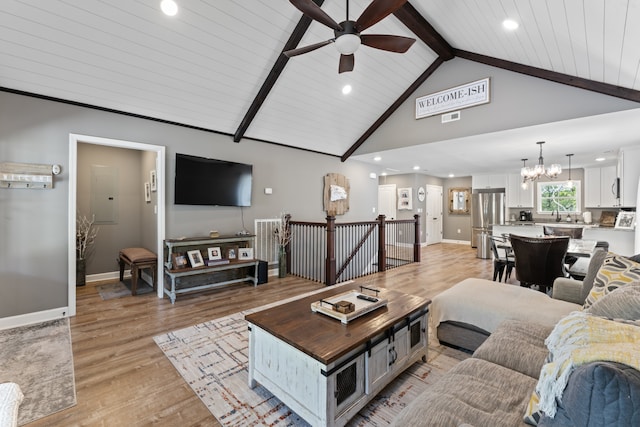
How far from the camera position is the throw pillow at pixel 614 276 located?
1.74 meters

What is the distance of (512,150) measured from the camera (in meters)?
5.60

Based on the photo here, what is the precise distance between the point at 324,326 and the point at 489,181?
879 cm

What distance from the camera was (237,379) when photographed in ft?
7.19

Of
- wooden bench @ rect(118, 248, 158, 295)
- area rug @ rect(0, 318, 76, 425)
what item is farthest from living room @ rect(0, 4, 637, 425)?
wooden bench @ rect(118, 248, 158, 295)

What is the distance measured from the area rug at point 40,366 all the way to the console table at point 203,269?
3.90 feet

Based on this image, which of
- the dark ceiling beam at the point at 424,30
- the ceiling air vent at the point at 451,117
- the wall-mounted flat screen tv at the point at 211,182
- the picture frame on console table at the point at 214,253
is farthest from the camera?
the ceiling air vent at the point at 451,117

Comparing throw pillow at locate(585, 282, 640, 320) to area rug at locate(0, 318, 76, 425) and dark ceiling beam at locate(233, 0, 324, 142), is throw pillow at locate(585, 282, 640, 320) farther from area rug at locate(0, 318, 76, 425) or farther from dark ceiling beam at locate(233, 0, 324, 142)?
dark ceiling beam at locate(233, 0, 324, 142)

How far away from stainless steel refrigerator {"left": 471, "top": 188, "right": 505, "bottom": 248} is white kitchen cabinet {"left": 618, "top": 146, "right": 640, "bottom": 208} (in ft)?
10.6

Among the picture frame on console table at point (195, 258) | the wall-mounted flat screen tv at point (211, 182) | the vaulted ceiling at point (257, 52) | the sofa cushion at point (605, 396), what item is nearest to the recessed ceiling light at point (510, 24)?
the vaulted ceiling at point (257, 52)

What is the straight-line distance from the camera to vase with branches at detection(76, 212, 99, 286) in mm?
4637

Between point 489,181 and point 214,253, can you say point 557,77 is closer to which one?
point 214,253

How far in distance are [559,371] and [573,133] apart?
16.4 feet

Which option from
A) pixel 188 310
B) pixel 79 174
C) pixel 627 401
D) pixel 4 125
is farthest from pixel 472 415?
pixel 79 174

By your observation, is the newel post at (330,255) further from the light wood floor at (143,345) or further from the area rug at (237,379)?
the area rug at (237,379)
